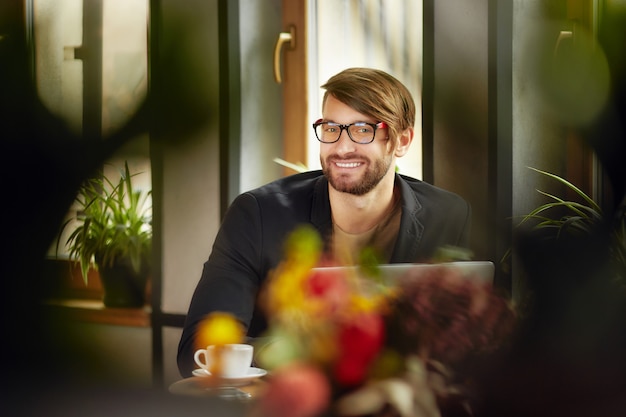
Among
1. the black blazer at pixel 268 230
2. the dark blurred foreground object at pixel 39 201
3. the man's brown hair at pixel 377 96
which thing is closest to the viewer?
the dark blurred foreground object at pixel 39 201

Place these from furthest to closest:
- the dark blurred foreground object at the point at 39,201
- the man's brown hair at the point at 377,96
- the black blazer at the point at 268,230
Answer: the black blazer at the point at 268,230, the man's brown hair at the point at 377,96, the dark blurred foreground object at the point at 39,201

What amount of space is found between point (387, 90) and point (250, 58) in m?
0.44

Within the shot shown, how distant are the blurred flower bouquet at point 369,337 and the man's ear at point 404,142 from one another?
0.38 m

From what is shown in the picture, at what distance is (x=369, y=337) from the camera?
14cm

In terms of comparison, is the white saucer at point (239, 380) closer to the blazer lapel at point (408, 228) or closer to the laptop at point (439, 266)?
the laptop at point (439, 266)

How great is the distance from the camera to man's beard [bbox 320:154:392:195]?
0.55 metres

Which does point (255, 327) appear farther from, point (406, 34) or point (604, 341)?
point (604, 341)

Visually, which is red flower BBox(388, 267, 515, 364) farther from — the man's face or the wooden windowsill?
the man's face

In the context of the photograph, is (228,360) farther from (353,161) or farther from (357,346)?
(353,161)

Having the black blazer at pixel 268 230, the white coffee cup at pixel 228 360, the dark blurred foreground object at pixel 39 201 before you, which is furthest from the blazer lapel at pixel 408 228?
the dark blurred foreground object at pixel 39 201

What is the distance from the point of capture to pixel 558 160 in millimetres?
169

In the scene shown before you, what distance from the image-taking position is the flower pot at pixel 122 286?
12 cm

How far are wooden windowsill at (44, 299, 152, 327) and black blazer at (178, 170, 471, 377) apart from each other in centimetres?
50

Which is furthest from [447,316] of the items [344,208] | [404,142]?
[344,208]
